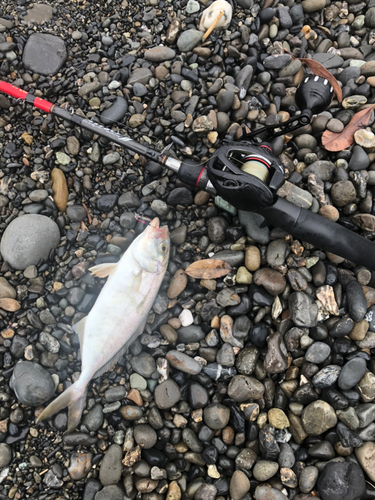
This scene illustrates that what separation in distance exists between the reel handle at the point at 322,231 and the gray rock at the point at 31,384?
115 inches

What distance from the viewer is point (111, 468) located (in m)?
3.45

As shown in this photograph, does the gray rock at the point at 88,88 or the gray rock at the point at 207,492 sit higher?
the gray rock at the point at 88,88

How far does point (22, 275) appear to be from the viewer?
153 inches

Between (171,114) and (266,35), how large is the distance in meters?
1.80

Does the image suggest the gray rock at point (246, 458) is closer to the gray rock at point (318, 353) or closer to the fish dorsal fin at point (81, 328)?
the gray rock at point (318, 353)

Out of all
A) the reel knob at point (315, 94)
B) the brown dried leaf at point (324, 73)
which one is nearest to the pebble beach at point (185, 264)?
the brown dried leaf at point (324, 73)

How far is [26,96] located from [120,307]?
276cm

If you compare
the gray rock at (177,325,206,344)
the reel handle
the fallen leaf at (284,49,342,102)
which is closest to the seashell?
the fallen leaf at (284,49,342,102)

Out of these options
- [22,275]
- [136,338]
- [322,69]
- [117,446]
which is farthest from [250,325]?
[322,69]

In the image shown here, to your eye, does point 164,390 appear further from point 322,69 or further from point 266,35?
point 266,35

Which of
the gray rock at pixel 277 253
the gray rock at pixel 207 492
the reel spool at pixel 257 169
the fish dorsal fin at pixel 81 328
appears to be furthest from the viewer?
the gray rock at pixel 277 253

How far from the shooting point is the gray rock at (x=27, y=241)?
3.83 meters

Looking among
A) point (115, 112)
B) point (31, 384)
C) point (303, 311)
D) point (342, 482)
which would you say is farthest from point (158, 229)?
point (342, 482)

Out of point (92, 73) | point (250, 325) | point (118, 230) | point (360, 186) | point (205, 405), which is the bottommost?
point (205, 405)
